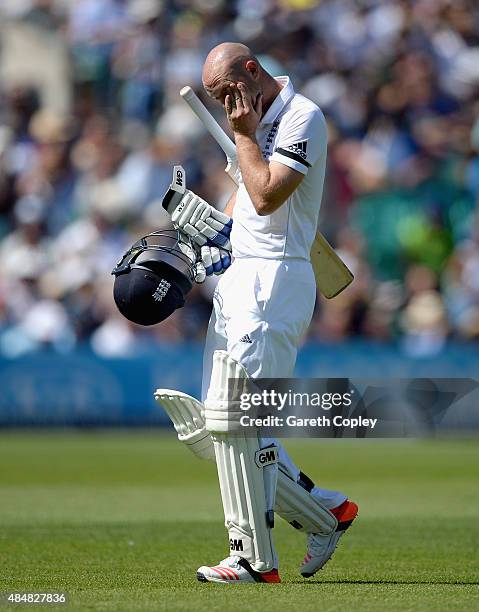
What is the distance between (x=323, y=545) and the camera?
6164mm

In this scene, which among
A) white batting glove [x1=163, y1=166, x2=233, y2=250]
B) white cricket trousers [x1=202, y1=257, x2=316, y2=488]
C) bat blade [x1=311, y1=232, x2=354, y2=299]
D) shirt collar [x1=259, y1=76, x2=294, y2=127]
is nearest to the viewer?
white cricket trousers [x1=202, y1=257, x2=316, y2=488]

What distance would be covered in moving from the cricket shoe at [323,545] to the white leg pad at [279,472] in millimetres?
35

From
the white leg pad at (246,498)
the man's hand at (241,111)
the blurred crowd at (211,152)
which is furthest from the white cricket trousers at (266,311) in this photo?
the blurred crowd at (211,152)

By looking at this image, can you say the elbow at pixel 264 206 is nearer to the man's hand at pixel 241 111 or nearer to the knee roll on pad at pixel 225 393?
the man's hand at pixel 241 111

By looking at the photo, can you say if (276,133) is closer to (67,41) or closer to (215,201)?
(215,201)

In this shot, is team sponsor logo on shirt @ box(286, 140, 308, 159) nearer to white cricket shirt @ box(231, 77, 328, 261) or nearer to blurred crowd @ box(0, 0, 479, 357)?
white cricket shirt @ box(231, 77, 328, 261)

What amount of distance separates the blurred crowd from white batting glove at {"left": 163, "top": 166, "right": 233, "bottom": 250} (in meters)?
9.63

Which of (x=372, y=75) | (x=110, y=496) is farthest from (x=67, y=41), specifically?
(x=110, y=496)

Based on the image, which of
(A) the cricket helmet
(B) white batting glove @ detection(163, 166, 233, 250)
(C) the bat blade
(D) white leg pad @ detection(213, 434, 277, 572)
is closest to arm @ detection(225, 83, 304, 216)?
(B) white batting glove @ detection(163, 166, 233, 250)

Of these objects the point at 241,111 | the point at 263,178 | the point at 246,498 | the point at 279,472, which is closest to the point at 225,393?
the point at 246,498

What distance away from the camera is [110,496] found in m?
10.3

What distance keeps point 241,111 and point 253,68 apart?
22 cm

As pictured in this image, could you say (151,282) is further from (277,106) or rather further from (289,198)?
(277,106)

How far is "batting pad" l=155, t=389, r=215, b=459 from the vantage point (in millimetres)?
5785
